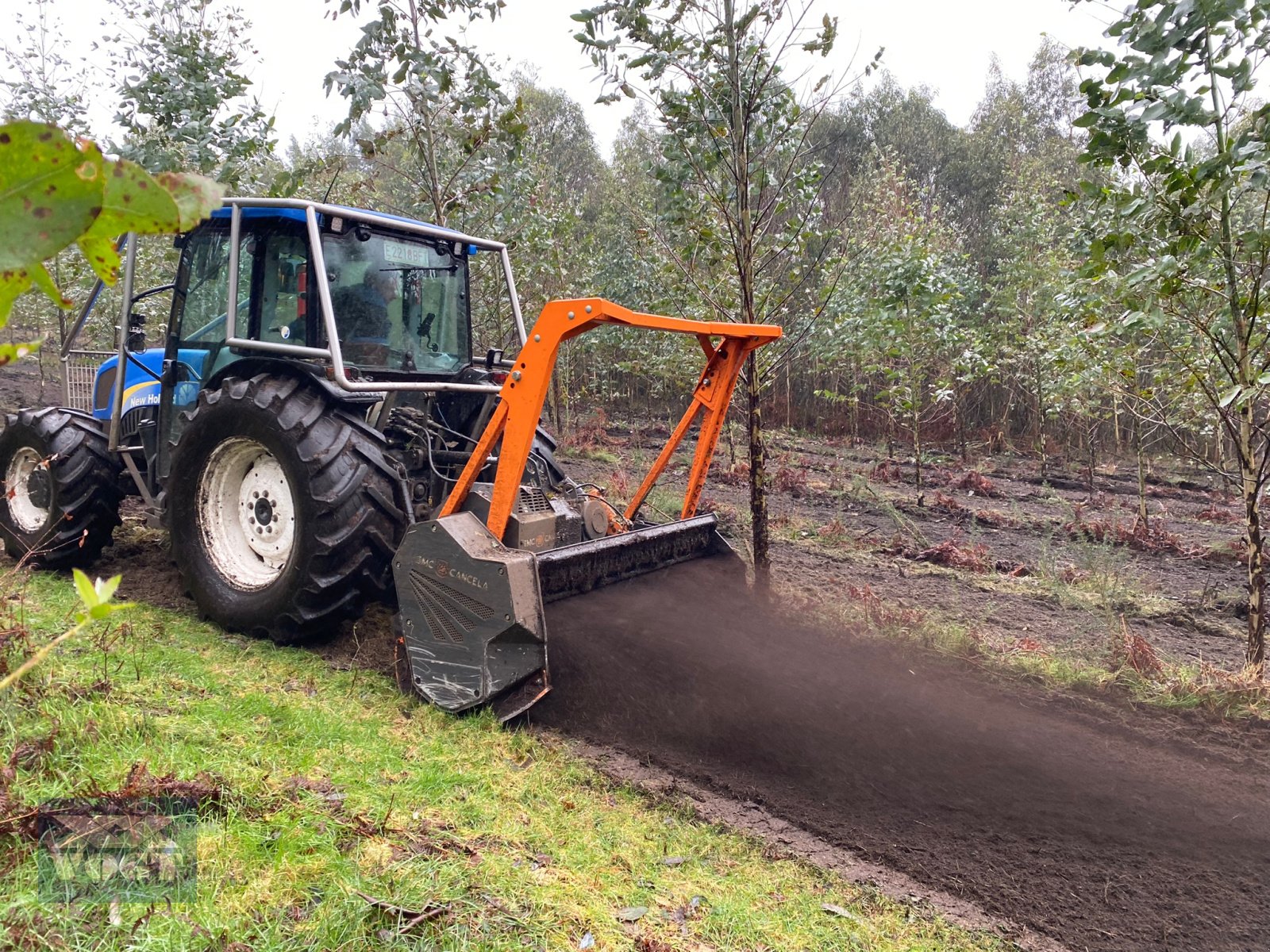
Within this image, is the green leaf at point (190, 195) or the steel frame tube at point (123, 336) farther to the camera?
the steel frame tube at point (123, 336)

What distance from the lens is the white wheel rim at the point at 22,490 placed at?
5984 mm

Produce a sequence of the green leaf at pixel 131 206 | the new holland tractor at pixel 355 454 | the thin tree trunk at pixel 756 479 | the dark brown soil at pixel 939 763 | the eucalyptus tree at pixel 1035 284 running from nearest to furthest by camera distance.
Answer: the green leaf at pixel 131 206 → the dark brown soil at pixel 939 763 → the new holland tractor at pixel 355 454 → the thin tree trunk at pixel 756 479 → the eucalyptus tree at pixel 1035 284

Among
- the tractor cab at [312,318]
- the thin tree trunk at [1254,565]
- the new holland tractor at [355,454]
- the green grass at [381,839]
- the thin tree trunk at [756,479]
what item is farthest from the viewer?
the thin tree trunk at [756,479]

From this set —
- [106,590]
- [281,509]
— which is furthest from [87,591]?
[281,509]

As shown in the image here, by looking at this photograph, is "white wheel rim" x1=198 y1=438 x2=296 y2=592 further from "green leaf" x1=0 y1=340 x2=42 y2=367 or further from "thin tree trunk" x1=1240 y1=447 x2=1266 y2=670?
"thin tree trunk" x1=1240 y1=447 x2=1266 y2=670

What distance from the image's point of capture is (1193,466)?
15297 mm

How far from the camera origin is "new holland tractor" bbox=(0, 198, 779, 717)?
3867 millimetres

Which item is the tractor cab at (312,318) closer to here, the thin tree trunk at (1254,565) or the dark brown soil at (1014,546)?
the dark brown soil at (1014,546)

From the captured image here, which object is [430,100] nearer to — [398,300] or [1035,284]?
[398,300]

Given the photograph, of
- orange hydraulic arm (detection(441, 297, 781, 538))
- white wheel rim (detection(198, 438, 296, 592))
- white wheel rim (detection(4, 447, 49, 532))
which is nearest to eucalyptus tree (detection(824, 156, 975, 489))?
orange hydraulic arm (detection(441, 297, 781, 538))

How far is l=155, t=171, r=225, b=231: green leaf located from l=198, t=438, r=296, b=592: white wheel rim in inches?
150

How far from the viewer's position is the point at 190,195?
1059 mm

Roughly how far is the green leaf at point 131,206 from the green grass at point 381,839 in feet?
5.66

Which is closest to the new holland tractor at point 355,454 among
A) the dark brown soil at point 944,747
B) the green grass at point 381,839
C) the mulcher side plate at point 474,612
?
the mulcher side plate at point 474,612
